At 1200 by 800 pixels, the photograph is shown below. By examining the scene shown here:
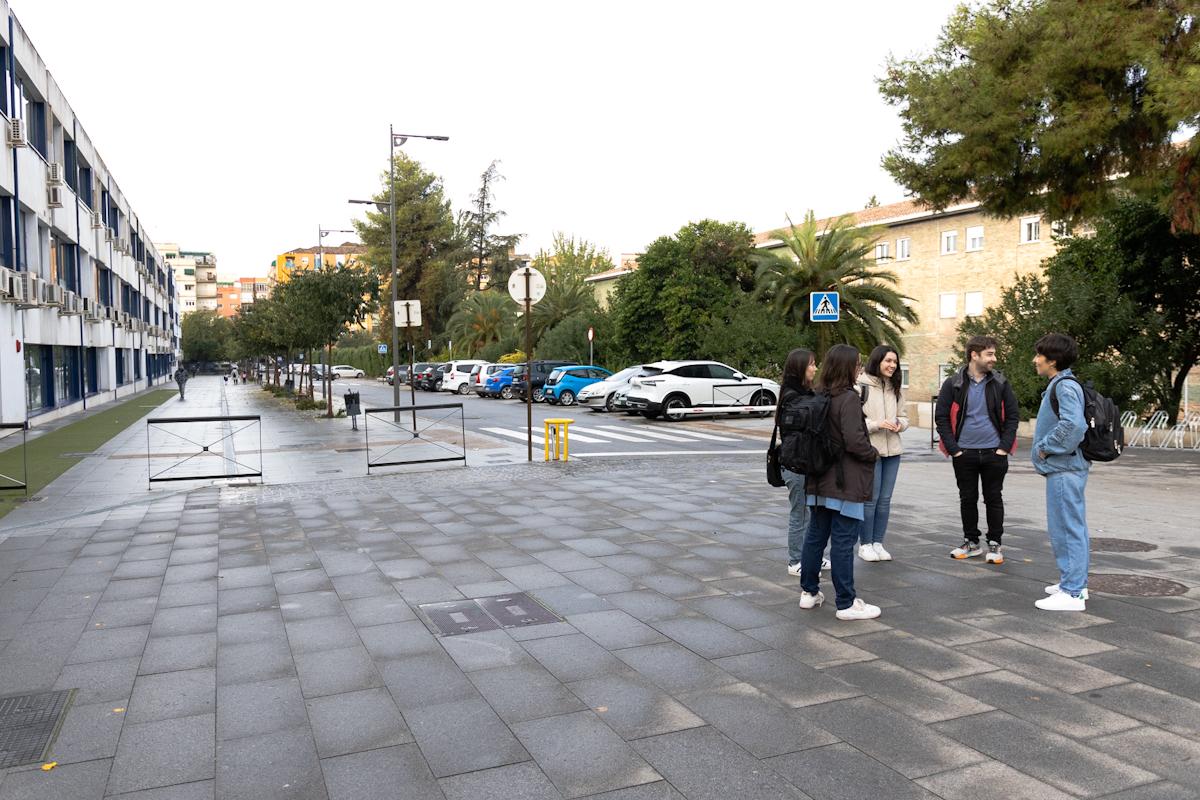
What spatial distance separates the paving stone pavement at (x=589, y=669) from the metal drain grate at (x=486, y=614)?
108mm

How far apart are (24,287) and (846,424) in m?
22.3

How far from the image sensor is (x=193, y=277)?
6388 inches

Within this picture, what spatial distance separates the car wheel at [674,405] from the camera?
1001 inches

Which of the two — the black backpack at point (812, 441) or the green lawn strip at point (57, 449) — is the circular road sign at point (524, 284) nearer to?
the green lawn strip at point (57, 449)

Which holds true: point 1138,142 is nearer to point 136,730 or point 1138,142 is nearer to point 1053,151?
point 1053,151

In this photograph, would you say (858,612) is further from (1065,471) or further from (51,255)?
(51,255)

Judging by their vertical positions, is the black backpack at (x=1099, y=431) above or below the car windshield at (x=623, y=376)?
above

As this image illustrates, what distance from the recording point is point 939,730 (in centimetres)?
395

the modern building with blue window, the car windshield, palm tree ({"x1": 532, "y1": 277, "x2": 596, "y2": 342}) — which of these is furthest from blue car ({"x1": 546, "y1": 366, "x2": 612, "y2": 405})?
palm tree ({"x1": 532, "y1": 277, "x2": 596, "y2": 342})

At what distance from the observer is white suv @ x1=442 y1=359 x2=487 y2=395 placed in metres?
44.3

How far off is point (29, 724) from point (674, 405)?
861 inches

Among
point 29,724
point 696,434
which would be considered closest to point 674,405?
point 696,434

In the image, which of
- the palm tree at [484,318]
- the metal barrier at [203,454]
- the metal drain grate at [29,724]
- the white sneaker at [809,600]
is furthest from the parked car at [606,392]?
the palm tree at [484,318]

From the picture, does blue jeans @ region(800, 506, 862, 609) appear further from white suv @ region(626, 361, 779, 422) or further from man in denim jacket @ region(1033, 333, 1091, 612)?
white suv @ region(626, 361, 779, 422)
